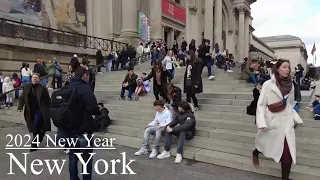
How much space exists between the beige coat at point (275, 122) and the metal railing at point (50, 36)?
13248 mm

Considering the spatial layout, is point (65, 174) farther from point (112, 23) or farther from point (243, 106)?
point (112, 23)

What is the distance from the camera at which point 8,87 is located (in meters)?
11.4

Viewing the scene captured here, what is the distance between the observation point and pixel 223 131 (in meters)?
6.21

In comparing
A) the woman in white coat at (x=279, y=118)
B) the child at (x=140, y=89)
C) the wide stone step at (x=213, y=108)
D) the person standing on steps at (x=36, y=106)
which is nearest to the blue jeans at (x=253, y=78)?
the wide stone step at (x=213, y=108)

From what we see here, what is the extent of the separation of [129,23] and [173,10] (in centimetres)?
897

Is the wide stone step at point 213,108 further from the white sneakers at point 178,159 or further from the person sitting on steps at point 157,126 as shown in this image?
the white sneakers at point 178,159

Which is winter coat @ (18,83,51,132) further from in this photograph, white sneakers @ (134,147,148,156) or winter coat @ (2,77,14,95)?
winter coat @ (2,77,14,95)

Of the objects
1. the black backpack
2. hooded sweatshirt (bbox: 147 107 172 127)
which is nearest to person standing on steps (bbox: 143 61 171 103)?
hooded sweatshirt (bbox: 147 107 172 127)

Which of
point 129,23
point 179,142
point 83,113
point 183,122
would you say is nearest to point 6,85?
point 183,122

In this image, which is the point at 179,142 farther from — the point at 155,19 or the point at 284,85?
the point at 155,19

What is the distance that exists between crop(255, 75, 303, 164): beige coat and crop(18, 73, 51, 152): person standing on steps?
172 inches

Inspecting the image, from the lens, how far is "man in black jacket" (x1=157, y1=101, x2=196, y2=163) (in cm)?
564

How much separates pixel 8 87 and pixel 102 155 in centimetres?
763

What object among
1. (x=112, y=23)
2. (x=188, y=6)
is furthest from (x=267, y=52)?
(x=112, y=23)
